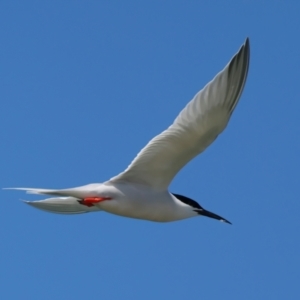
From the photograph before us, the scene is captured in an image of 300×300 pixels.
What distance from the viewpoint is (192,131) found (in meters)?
9.98

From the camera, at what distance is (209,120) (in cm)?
988

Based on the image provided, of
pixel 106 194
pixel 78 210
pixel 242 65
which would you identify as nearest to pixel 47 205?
pixel 78 210

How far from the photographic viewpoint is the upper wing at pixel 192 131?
9.57 meters

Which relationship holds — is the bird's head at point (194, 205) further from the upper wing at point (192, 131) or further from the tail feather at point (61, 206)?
the tail feather at point (61, 206)

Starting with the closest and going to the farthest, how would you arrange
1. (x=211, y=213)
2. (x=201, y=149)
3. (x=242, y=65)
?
(x=242, y=65), (x=201, y=149), (x=211, y=213)

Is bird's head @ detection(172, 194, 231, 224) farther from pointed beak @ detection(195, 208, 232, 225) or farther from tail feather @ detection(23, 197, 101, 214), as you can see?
tail feather @ detection(23, 197, 101, 214)

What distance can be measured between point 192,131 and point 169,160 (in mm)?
554

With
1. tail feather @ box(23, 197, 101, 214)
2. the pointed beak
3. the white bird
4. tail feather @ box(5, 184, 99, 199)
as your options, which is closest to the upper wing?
the white bird

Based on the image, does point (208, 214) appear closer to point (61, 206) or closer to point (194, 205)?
point (194, 205)

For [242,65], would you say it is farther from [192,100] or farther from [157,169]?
[157,169]

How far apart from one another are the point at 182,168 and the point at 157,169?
0.92 feet

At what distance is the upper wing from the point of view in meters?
9.57

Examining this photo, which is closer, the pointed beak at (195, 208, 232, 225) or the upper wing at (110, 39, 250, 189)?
the upper wing at (110, 39, 250, 189)

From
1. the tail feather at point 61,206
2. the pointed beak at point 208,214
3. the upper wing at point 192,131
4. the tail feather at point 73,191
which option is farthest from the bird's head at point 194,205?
the tail feather at point 73,191
